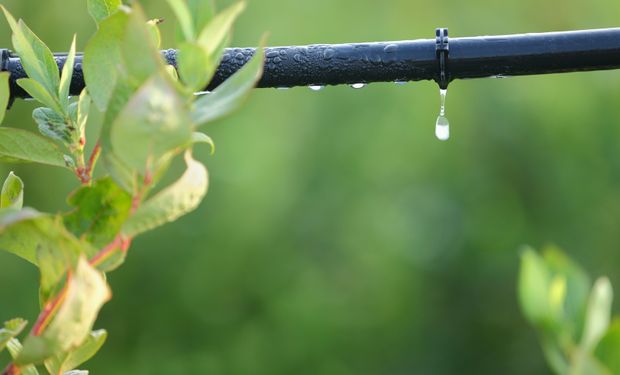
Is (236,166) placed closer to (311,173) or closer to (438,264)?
(311,173)

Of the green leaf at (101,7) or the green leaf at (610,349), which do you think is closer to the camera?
the green leaf at (610,349)

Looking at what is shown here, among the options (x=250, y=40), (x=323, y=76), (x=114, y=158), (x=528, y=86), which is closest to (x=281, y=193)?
(x=250, y=40)

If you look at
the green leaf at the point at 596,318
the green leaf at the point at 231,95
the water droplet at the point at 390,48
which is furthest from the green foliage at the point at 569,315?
the water droplet at the point at 390,48

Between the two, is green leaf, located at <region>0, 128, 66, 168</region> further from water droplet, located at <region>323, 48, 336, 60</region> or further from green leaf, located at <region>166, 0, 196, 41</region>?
water droplet, located at <region>323, 48, 336, 60</region>

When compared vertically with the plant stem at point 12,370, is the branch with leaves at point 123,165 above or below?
above

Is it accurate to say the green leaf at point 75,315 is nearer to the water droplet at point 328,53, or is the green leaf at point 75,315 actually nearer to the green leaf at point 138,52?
the green leaf at point 138,52

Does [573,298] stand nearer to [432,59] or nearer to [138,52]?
[138,52]

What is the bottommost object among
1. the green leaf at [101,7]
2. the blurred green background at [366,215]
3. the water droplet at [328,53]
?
the blurred green background at [366,215]
